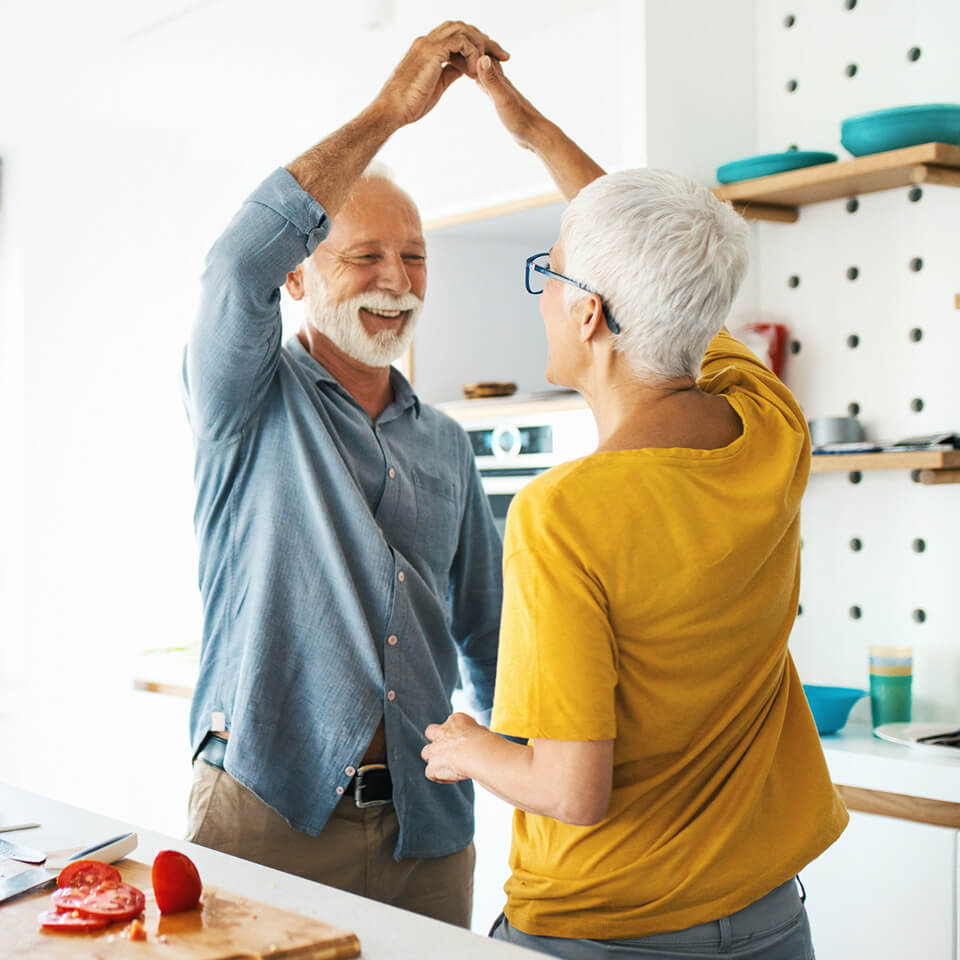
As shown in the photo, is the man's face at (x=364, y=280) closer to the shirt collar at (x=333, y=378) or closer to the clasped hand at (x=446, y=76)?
the shirt collar at (x=333, y=378)

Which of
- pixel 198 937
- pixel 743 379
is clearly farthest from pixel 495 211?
pixel 198 937

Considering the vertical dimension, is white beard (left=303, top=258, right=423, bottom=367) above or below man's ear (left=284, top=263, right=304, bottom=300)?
below

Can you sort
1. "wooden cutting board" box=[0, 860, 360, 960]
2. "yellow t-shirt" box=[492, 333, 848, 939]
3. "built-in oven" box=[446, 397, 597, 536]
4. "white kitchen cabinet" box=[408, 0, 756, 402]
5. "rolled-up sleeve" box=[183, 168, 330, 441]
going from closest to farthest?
"wooden cutting board" box=[0, 860, 360, 960], "yellow t-shirt" box=[492, 333, 848, 939], "rolled-up sleeve" box=[183, 168, 330, 441], "white kitchen cabinet" box=[408, 0, 756, 402], "built-in oven" box=[446, 397, 597, 536]

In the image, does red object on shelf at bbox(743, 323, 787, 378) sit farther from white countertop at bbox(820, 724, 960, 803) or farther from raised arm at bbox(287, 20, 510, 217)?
raised arm at bbox(287, 20, 510, 217)

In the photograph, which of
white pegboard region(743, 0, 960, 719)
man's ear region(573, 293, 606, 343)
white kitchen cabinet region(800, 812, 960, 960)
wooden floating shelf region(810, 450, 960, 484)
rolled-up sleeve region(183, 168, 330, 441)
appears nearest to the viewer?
man's ear region(573, 293, 606, 343)

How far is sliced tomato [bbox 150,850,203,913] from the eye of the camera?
967mm

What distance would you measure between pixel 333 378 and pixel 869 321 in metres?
1.32

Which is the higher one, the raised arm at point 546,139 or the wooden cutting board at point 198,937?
the raised arm at point 546,139

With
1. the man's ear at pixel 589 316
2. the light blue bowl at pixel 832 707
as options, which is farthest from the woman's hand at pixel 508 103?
the light blue bowl at pixel 832 707

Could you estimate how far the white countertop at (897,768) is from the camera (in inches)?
73.8

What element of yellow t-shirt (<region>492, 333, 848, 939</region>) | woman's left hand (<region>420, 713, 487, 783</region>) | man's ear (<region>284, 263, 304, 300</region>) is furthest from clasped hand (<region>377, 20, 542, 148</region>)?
woman's left hand (<region>420, 713, 487, 783</region>)

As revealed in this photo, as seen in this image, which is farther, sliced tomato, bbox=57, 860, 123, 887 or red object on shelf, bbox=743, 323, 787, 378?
red object on shelf, bbox=743, 323, 787, 378

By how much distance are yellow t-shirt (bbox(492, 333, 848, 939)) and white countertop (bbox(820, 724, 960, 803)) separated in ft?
2.64

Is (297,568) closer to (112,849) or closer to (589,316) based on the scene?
(112,849)
